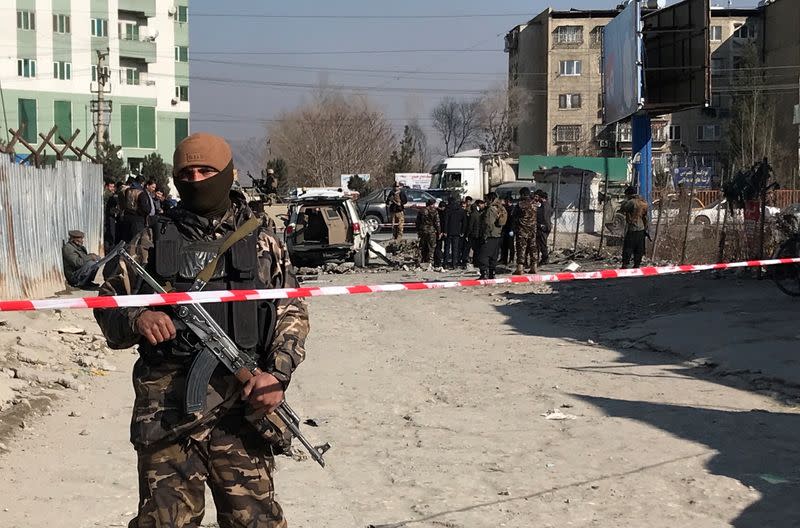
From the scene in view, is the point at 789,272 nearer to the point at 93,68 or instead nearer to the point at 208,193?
the point at 208,193

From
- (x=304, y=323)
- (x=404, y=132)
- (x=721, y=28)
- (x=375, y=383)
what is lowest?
(x=375, y=383)

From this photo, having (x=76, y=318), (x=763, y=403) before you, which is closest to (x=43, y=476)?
(x=763, y=403)

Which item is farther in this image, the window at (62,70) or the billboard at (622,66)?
the window at (62,70)

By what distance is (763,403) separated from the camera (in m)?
8.11

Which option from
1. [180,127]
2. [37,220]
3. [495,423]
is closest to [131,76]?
[180,127]

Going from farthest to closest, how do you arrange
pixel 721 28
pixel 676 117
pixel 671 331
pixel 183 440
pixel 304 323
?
pixel 676 117
pixel 721 28
pixel 671 331
pixel 304 323
pixel 183 440

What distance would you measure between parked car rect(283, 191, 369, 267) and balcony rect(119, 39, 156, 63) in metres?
42.7

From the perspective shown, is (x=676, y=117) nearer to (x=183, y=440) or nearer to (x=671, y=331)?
(x=671, y=331)

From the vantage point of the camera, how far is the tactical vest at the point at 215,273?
11.4ft

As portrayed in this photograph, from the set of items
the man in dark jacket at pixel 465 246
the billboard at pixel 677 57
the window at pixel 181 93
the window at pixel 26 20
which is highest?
the window at pixel 26 20

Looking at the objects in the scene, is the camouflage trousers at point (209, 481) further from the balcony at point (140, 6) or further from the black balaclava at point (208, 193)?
the balcony at point (140, 6)

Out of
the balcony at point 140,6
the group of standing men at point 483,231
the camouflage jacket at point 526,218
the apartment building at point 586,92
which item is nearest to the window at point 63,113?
the balcony at point 140,6

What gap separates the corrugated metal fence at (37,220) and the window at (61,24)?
43662mm

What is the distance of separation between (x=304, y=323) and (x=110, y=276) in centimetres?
69
